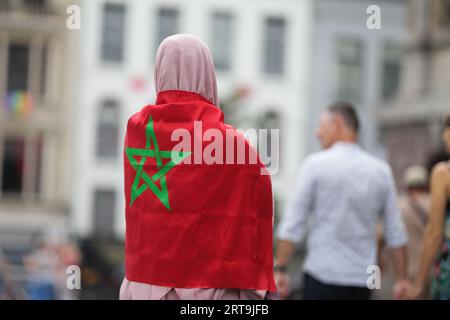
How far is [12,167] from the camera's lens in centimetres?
3812

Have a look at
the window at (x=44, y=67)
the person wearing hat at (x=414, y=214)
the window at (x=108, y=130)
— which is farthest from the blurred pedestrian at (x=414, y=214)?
the window at (x=44, y=67)

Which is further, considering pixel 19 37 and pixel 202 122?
pixel 19 37

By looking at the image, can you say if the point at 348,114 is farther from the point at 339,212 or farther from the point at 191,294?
the point at 191,294

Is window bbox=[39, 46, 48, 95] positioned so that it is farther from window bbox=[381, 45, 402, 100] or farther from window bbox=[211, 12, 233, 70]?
window bbox=[381, 45, 402, 100]

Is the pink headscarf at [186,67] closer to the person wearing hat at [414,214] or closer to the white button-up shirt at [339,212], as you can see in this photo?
the white button-up shirt at [339,212]

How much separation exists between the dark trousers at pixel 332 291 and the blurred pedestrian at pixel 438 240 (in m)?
0.35

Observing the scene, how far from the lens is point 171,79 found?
4.95m

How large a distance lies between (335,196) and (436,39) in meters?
9.96

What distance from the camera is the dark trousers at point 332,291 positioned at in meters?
7.20

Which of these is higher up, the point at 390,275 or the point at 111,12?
the point at 111,12

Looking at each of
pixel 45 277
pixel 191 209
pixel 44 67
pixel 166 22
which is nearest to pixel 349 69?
pixel 166 22

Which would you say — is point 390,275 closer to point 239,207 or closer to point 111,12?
point 239,207

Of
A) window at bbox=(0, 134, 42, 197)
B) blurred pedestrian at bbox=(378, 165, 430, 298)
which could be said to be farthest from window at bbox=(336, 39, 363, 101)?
blurred pedestrian at bbox=(378, 165, 430, 298)
